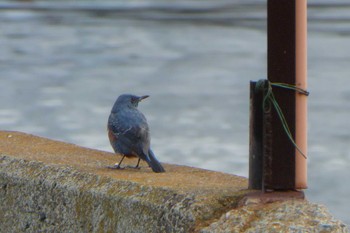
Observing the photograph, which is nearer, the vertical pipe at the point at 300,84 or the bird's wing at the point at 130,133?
the vertical pipe at the point at 300,84

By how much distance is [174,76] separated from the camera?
52.6 feet

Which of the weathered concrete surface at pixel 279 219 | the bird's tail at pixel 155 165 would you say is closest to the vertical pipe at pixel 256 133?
the weathered concrete surface at pixel 279 219

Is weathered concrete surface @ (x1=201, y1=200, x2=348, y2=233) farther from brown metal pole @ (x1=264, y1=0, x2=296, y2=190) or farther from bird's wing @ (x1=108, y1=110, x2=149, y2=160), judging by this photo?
bird's wing @ (x1=108, y1=110, x2=149, y2=160)

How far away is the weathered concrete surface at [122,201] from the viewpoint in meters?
3.57

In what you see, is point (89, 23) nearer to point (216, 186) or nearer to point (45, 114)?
point (45, 114)

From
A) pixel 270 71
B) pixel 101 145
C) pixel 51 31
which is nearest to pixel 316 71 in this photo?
pixel 101 145

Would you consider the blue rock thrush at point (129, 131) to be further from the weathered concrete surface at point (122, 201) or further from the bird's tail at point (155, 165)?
the weathered concrete surface at point (122, 201)

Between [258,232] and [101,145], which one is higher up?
[258,232]

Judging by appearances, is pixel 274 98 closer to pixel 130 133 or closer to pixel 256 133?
pixel 256 133

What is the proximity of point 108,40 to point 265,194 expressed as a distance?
16.9 meters

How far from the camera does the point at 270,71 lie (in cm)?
365

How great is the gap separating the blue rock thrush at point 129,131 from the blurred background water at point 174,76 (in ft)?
12.0

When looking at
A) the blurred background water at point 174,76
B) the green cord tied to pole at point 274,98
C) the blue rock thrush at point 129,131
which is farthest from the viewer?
the blurred background water at point 174,76

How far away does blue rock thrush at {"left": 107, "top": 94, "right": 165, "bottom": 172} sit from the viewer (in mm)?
5180
